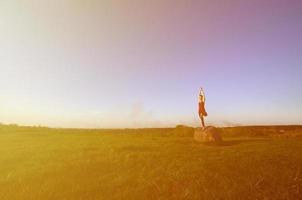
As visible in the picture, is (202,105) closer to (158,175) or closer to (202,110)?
(202,110)

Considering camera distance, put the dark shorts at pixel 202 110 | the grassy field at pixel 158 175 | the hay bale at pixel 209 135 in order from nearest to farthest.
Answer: the grassy field at pixel 158 175 < the hay bale at pixel 209 135 < the dark shorts at pixel 202 110

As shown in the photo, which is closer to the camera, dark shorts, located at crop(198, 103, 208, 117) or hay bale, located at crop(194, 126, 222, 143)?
hay bale, located at crop(194, 126, 222, 143)

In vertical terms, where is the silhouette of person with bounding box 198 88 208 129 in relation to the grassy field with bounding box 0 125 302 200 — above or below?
above

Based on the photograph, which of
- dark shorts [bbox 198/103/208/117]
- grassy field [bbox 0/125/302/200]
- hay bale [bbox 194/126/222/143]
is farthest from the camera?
dark shorts [bbox 198/103/208/117]

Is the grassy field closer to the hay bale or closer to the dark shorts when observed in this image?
the hay bale

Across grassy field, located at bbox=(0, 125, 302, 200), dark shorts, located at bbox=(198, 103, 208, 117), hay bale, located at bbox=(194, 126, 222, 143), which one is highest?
dark shorts, located at bbox=(198, 103, 208, 117)

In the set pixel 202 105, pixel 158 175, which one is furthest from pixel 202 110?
pixel 158 175

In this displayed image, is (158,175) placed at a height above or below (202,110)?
below


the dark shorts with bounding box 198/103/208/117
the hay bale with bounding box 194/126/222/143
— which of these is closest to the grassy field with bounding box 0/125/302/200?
the hay bale with bounding box 194/126/222/143

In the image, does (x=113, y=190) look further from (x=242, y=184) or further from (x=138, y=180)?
(x=242, y=184)

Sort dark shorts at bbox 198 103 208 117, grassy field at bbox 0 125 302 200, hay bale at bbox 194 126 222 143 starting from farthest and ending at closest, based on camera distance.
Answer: dark shorts at bbox 198 103 208 117, hay bale at bbox 194 126 222 143, grassy field at bbox 0 125 302 200

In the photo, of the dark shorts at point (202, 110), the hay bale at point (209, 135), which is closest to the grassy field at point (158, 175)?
the hay bale at point (209, 135)

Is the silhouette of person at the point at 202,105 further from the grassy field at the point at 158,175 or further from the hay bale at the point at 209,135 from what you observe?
the grassy field at the point at 158,175

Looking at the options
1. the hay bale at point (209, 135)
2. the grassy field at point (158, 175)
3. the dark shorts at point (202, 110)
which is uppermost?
the dark shorts at point (202, 110)
